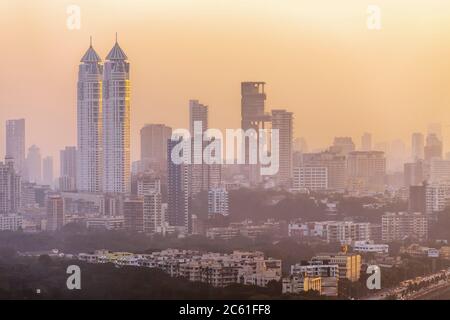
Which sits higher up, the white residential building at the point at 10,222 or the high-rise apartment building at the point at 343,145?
the high-rise apartment building at the point at 343,145

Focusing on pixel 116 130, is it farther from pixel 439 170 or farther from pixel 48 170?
pixel 439 170

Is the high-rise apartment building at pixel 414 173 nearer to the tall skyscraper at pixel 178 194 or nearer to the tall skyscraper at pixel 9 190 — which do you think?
the tall skyscraper at pixel 178 194

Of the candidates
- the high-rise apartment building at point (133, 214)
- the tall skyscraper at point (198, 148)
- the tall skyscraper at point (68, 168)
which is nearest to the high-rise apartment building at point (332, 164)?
the tall skyscraper at point (198, 148)

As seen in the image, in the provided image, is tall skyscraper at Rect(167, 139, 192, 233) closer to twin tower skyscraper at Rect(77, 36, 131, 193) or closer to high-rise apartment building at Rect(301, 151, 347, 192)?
twin tower skyscraper at Rect(77, 36, 131, 193)

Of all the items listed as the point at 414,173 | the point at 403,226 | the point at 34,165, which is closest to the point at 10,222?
the point at 34,165

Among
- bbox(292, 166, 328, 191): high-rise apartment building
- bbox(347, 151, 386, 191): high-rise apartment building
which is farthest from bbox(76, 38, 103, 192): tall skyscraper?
bbox(347, 151, 386, 191): high-rise apartment building

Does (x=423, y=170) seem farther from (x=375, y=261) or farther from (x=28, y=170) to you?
(x=28, y=170)
